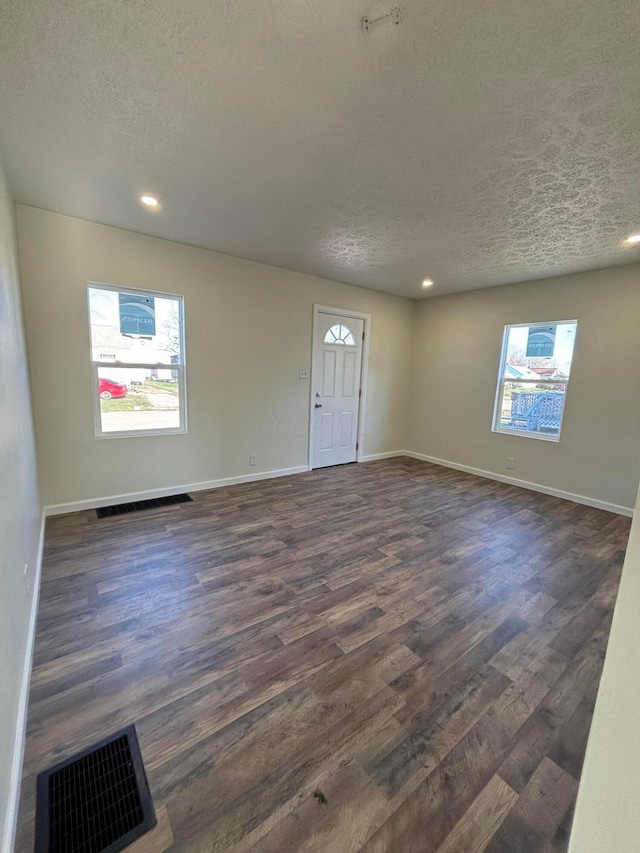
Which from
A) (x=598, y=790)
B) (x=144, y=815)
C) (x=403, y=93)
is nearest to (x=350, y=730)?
(x=144, y=815)

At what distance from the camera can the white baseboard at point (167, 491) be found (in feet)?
10.7

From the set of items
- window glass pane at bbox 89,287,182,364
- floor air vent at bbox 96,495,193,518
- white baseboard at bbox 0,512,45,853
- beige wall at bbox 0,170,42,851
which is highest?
window glass pane at bbox 89,287,182,364

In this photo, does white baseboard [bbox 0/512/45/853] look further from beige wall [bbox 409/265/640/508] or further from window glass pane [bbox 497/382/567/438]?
window glass pane [bbox 497/382/567/438]

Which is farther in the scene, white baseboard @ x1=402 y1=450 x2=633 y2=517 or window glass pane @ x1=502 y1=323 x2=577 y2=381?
window glass pane @ x1=502 y1=323 x2=577 y2=381

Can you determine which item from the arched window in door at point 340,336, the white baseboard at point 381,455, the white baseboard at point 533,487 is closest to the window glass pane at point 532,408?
→ the white baseboard at point 533,487

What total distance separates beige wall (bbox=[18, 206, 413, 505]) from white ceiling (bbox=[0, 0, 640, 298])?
0.42m

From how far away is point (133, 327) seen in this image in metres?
3.46

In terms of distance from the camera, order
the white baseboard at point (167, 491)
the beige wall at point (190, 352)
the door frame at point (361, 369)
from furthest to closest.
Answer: the door frame at point (361, 369), the white baseboard at point (167, 491), the beige wall at point (190, 352)

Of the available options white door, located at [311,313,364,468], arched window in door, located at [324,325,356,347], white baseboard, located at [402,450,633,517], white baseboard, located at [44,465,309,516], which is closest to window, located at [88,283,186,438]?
white baseboard, located at [44,465,309,516]

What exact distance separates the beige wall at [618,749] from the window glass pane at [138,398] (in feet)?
12.5

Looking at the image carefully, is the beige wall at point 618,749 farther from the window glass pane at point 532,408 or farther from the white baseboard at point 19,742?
the window glass pane at point 532,408

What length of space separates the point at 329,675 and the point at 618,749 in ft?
4.18

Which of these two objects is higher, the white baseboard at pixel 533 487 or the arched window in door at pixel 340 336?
the arched window in door at pixel 340 336

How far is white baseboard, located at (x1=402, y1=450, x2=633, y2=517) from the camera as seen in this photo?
12.6ft
